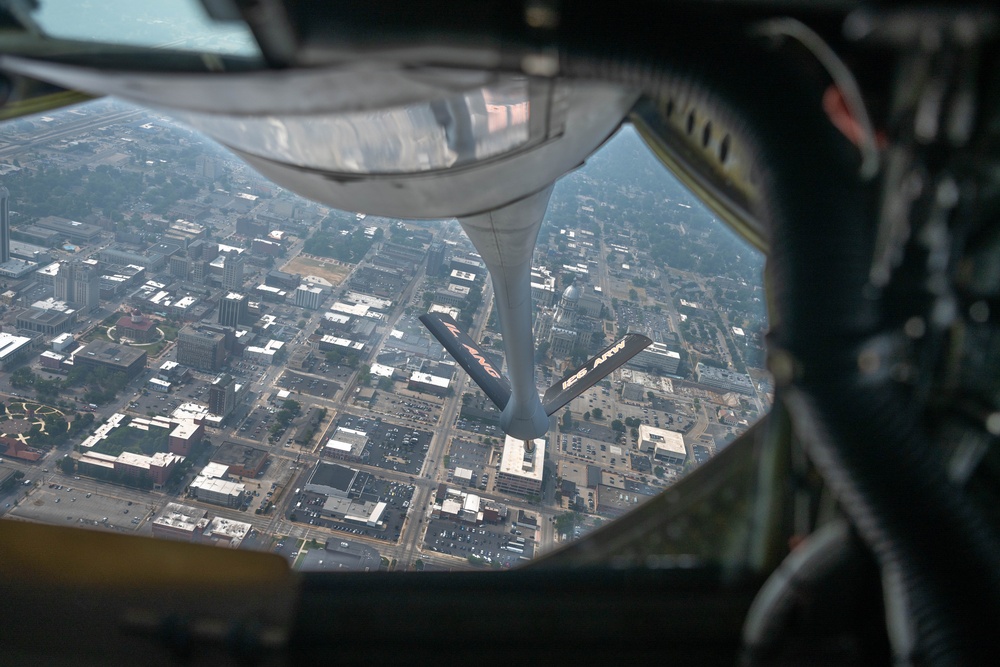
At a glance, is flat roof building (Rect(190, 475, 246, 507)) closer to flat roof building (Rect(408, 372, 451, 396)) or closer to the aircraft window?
flat roof building (Rect(408, 372, 451, 396))

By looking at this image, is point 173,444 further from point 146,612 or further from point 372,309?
point 146,612

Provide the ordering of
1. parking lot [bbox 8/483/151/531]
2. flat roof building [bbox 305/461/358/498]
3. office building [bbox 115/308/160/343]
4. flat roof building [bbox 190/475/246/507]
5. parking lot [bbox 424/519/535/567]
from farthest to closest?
office building [bbox 115/308/160/343], flat roof building [bbox 305/461/358/498], flat roof building [bbox 190/475/246/507], parking lot [bbox 424/519/535/567], parking lot [bbox 8/483/151/531]

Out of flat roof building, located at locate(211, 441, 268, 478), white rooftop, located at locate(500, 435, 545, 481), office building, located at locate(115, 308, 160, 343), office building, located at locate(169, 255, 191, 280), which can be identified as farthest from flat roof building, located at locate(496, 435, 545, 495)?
office building, located at locate(169, 255, 191, 280)

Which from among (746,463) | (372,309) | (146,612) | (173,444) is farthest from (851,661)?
(372,309)

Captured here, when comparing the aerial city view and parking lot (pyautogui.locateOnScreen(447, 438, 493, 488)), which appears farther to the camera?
parking lot (pyautogui.locateOnScreen(447, 438, 493, 488))

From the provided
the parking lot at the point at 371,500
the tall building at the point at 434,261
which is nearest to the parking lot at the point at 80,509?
the parking lot at the point at 371,500

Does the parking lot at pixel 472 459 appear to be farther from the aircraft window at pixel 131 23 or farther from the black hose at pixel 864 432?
the black hose at pixel 864 432

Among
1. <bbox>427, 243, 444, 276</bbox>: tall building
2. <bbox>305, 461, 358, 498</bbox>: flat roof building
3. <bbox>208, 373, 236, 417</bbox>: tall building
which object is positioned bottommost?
<bbox>305, 461, 358, 498</bbox>: flat roof building

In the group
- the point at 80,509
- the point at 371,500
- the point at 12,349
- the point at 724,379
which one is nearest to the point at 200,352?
the point at 12,349
